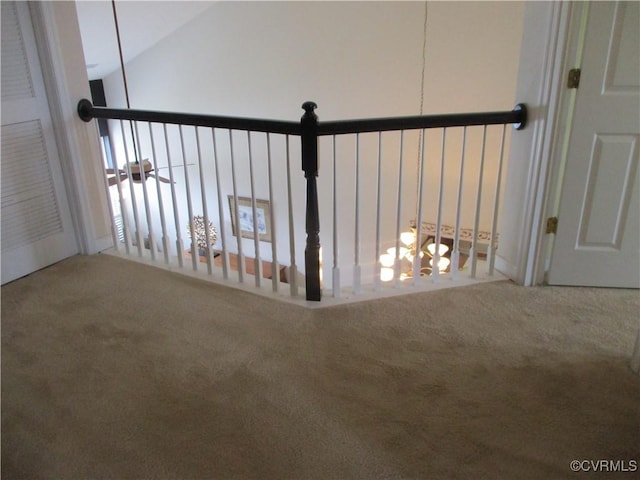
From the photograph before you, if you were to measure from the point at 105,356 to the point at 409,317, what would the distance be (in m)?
1.37

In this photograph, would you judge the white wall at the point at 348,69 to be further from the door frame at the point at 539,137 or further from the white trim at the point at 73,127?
the white trim at the point at 73,127

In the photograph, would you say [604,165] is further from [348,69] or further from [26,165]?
[348,69]

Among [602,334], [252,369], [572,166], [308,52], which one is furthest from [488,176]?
[252,369]

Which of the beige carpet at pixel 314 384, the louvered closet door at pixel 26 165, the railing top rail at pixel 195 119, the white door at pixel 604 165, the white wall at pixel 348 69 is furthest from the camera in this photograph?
the white wall at pixel 348 69

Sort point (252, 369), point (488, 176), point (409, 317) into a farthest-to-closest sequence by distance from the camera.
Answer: point (488, 176), point (409, 317), point (252, 369)

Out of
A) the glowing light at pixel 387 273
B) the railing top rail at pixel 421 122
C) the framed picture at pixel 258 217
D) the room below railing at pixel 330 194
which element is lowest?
the framed picture at pixel 258 217

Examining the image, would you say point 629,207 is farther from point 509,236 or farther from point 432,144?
point 432,144

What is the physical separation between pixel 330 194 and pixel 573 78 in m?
4.08

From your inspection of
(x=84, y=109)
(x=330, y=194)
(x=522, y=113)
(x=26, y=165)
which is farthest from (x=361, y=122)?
(x=330, y=194)

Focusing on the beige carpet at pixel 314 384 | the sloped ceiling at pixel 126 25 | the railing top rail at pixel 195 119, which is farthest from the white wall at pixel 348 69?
the railing top rail at pixel 195 119

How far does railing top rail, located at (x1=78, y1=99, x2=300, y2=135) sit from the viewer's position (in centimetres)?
238

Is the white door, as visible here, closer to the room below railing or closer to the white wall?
the room below railing

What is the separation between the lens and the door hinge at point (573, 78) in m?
2.32

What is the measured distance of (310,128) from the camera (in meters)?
2.29
